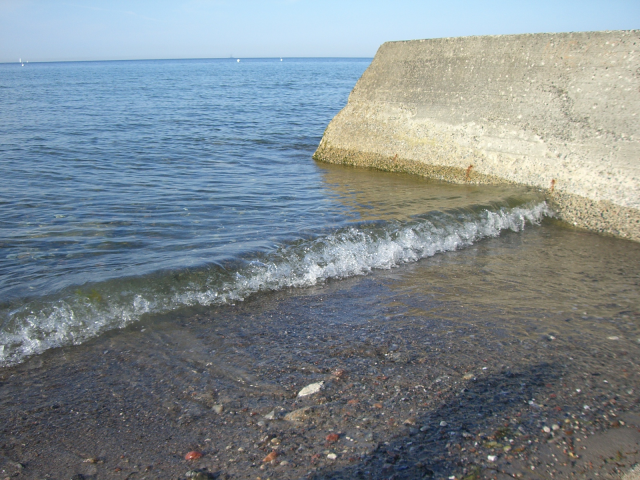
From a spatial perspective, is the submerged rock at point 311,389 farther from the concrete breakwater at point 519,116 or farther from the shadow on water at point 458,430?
the concrete breakwater at point 519,116

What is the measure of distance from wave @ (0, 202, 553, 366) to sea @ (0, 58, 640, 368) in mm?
15

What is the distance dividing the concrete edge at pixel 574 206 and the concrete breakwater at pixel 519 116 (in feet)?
0.04

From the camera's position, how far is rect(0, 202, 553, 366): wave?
3.66 meters

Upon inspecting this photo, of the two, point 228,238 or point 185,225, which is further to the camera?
point 185,225

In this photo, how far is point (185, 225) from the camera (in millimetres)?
5945

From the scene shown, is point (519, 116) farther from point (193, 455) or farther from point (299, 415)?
point (193, 455)

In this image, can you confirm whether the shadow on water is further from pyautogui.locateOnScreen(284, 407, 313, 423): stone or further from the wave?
the wave

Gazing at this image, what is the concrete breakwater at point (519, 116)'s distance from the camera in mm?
5551

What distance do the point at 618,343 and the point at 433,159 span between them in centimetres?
456

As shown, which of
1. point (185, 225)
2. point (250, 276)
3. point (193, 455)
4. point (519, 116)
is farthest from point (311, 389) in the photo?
point (519, 116)

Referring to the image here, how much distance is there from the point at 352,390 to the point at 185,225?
12.4ft

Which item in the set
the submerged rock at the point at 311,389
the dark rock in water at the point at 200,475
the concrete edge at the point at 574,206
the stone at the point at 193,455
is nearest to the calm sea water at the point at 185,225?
the concrete edge at the point at 574,206

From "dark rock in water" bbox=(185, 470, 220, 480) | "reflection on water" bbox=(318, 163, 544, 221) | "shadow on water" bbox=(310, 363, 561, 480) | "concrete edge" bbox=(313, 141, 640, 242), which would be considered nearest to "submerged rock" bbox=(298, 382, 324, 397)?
"shadow on water" bbox=(310, 363, 561, 480)

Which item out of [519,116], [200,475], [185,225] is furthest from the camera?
[519,116]
